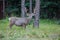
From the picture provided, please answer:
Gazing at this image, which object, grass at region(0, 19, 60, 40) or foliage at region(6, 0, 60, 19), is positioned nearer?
grass at region(0, 19, 60, 40)

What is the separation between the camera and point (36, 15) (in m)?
15.5

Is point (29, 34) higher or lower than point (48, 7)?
higher

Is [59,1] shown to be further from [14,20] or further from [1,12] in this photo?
[14,20]

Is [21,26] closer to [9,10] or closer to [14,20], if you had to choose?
[14,20]

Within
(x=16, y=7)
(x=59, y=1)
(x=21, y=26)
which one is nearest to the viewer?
(x=21, y=26)

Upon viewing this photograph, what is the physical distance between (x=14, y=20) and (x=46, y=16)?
32.2 ft

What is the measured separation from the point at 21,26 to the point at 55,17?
34.6 feet

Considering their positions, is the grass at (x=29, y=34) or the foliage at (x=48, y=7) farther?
the foliage at (x=48, y=7)

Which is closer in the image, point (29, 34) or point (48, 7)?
point (29, 34)

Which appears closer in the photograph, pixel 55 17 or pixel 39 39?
pixel 39 39

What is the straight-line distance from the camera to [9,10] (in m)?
25.4

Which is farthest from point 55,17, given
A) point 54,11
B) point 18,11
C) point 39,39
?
point 39,39

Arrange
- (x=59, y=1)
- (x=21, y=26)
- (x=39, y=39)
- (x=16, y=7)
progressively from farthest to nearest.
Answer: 1. (x=16, y=7)
2. (x=59, y=1)
3. (x=21, y=26)
4. (x=39, y=39)

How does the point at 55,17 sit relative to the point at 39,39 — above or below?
below
